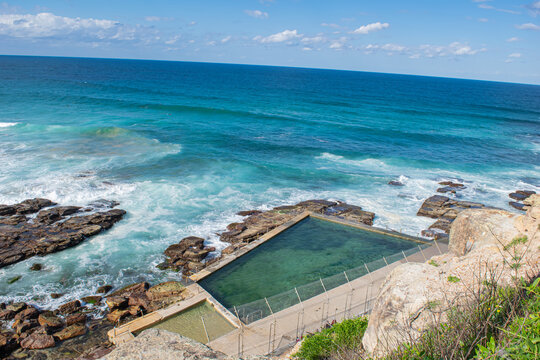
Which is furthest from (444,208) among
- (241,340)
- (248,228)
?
(241,340)

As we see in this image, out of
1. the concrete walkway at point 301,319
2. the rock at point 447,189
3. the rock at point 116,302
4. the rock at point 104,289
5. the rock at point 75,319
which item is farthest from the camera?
the rock at point 447,189

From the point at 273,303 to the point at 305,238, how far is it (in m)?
9.54

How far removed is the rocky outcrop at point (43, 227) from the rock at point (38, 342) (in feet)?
25.4

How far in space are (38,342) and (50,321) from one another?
1.40 meters

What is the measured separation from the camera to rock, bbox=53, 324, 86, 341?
16558mm

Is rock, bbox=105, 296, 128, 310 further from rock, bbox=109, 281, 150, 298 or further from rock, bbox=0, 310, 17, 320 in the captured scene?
rock, bbox=0, 310, 17, 320

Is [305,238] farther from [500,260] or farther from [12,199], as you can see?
[12,199]

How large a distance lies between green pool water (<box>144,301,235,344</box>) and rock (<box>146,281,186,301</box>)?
1.87 m

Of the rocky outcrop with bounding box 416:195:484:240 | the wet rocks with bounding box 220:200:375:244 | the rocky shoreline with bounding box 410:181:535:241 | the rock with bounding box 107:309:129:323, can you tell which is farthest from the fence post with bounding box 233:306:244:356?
the rocky outcrop with bounding box 416:195:484:240

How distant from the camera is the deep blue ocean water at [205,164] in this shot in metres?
25.0

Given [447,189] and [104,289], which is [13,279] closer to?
[104,289]

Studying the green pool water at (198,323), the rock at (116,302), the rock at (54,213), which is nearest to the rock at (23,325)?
the rock at (116,302)

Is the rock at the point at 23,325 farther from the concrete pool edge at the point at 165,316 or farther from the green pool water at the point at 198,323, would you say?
the green pool water at the point at 198,323

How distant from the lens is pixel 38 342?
15977 millimetres
